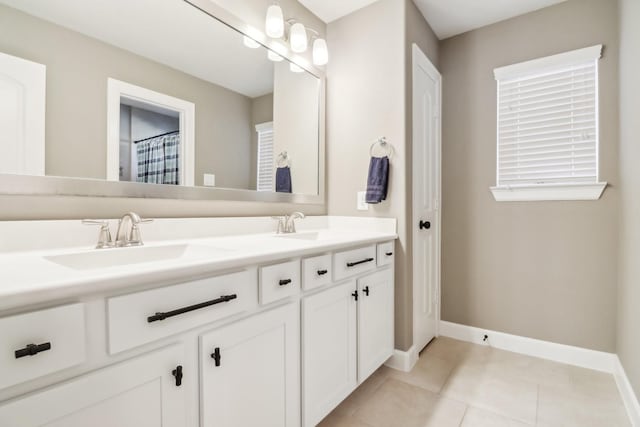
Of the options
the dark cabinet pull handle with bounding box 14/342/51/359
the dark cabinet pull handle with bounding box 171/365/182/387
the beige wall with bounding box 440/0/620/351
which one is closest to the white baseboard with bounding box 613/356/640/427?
the beige wall with bounding box 440/0/620/351

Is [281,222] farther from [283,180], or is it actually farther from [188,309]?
[188,309]

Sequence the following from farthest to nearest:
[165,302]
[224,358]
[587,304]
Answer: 1. [587,304]
2. [224,358]
3. [165,302]

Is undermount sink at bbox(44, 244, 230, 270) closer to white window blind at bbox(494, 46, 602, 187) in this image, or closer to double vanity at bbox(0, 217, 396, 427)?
double vanity at bbox(0, 217, 396, 427)

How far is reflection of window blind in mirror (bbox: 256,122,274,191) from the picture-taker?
1834 millimetres

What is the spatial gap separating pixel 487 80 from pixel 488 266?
4.61 feet

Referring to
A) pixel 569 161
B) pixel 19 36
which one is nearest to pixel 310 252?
pixel 19 36

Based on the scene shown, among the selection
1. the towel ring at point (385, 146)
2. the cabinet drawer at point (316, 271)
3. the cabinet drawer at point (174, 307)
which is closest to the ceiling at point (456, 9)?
the towel ring at point (385, 146)

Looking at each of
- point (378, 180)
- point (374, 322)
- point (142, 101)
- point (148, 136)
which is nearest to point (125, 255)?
point (148, 136)

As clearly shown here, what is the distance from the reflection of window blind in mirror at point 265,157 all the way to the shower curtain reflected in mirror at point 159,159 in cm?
49

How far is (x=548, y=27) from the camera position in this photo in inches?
85.5

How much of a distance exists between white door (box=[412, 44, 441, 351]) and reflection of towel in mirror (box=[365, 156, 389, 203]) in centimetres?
24

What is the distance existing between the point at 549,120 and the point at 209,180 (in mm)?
2241

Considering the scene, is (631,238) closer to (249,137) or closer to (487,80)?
(487,80)

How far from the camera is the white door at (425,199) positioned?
2.12m
